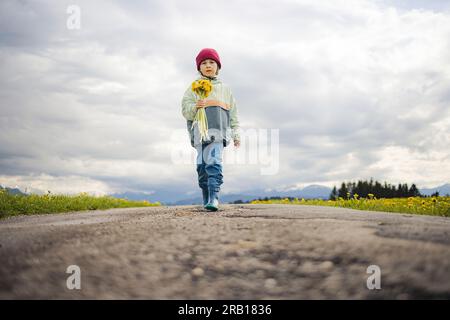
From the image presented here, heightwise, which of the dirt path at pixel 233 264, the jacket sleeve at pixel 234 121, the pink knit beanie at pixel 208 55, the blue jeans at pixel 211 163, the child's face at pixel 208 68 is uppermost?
the pink knit beanie at pixel 208 55

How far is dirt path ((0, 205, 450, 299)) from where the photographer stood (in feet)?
5.72

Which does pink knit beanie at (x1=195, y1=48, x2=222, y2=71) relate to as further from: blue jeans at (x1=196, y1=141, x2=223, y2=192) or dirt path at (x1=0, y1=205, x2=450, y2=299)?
dirt path at (x1=0, y1=205, x2=450, y2=299)

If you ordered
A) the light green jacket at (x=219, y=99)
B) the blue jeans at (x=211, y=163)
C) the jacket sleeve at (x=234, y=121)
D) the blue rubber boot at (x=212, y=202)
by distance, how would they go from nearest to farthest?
the blue rubber boot at (x=212, y=202) → the blue jeans at (x=211, y=163) → the light green jacket at (x=219, y=99) → the jacket sleeve at (x=234, y=121)

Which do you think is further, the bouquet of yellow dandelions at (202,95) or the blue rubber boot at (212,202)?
the bouquet of yellow dandelions at (202,95)

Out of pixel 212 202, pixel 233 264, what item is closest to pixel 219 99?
pixel 212 202

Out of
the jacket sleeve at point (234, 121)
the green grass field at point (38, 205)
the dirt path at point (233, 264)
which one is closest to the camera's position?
the dirt path at point (233, 264)

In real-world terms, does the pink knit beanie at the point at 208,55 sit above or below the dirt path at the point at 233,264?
above

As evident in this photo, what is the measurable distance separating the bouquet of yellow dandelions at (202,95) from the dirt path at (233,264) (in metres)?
3.22

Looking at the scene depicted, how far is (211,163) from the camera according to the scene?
227 inches

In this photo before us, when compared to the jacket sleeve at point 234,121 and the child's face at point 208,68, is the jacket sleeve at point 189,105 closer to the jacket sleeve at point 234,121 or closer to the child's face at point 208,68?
the child's face at point 208,68

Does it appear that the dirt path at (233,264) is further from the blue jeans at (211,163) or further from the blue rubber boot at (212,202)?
the blue jeans at (211,163)

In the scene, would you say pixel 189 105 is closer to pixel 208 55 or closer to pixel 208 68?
pixel 208 68

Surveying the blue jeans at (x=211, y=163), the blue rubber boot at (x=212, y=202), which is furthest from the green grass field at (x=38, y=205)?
the blue rubber boot at (x=212, y=202)

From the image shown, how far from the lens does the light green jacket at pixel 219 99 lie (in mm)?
6047
